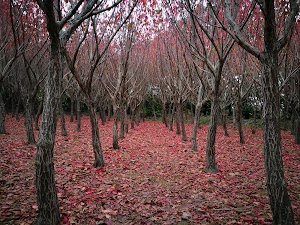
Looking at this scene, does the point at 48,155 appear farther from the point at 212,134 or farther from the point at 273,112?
the point at 212,134

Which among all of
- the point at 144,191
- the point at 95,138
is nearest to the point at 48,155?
the point at 144,191

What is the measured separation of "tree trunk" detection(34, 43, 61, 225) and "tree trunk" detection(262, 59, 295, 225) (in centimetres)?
333

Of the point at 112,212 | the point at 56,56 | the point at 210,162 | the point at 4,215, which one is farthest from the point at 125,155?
the point at 56,56

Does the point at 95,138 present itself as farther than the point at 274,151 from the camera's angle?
Yes

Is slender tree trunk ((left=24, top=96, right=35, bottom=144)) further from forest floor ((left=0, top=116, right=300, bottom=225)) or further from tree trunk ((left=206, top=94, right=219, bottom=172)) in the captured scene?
tree trunk ((left=206, top=94, right=219, bottom=172))

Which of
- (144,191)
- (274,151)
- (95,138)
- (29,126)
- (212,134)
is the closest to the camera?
(274,151)

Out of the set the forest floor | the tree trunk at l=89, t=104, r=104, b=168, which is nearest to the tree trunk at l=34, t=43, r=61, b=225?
the forest floor

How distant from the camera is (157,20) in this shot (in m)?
8.64

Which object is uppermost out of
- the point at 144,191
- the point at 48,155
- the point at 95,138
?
the point at 48,155

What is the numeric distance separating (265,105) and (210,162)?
3.68 metres

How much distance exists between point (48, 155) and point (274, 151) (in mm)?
3453

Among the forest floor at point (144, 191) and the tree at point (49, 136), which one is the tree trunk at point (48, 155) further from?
the forest floor at point (144, 191)

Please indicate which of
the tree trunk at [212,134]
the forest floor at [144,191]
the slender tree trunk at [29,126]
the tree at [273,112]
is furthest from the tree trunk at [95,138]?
the tree at [273,112]

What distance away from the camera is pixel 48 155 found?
295 centimetres
